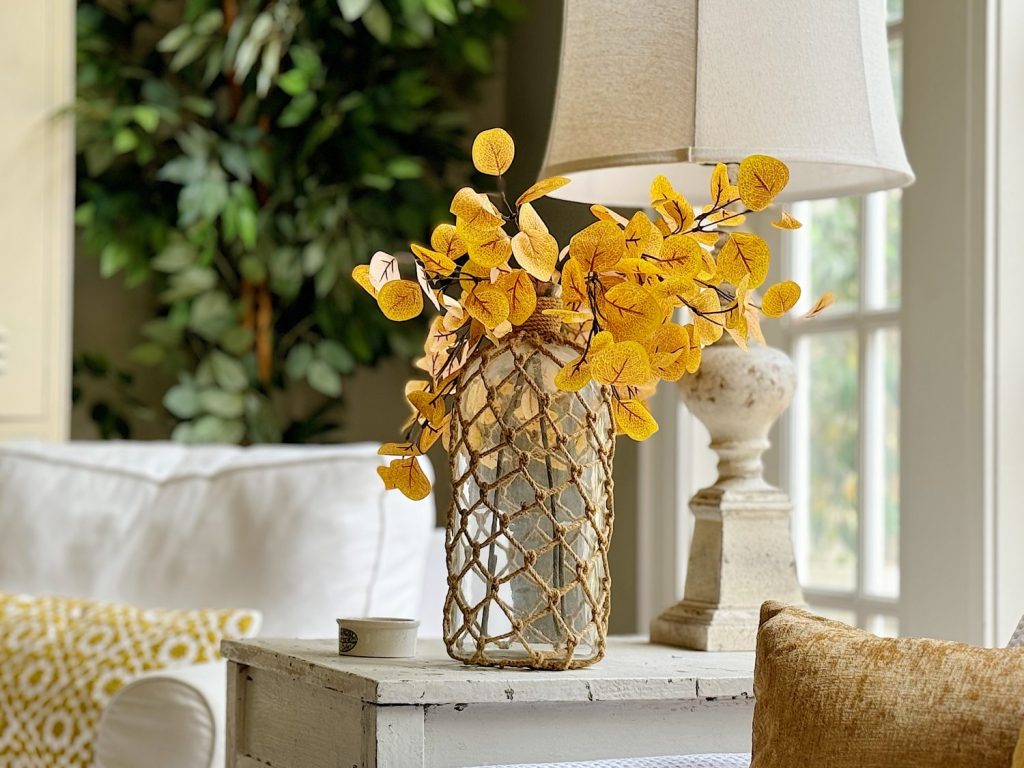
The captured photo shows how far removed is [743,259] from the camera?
3.69 ft

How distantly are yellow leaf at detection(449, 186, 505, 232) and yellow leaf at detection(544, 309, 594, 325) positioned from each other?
86 millimetres

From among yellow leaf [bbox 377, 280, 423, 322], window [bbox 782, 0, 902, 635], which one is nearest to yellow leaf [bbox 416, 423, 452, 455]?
yellow leaf [bbox 377, 280, 423, 322]

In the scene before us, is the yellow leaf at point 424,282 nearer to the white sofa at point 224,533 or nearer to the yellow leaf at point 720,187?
the yellow leaf at point 720,187

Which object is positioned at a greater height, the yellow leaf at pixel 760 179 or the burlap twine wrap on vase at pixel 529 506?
the yellow leaf at pixel 760 179

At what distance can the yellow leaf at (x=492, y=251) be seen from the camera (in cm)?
110

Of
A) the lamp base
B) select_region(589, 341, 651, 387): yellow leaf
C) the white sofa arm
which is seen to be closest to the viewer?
select_region(589, 341, 651, 387): yellow leaf

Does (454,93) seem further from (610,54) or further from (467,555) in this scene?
(467,555)

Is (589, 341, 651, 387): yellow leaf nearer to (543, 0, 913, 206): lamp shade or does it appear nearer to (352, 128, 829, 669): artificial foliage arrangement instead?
(352, 128, 829, 669): artificial foliage arrangement

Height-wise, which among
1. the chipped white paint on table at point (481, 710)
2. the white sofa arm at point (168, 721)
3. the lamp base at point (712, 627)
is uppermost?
the lamp base at point (712, 627)

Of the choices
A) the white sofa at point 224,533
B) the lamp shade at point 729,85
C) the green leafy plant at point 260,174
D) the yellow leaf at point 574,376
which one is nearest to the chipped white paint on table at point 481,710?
the yellow leaf at point 574,376

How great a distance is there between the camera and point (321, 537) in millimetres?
1897

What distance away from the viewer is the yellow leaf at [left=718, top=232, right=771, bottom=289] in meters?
1.12

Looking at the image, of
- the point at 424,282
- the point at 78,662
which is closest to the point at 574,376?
the point at 424,282

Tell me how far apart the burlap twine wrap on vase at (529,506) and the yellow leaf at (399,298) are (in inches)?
3.1
